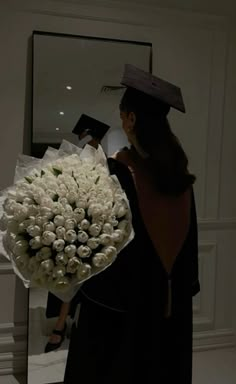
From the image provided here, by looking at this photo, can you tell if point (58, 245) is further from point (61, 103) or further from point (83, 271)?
point (61, 103)

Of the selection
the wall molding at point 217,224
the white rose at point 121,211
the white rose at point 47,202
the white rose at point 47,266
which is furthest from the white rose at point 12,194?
the wall molding at point 217,224

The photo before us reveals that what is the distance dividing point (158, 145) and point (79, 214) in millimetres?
441

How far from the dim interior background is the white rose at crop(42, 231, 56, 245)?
60.6 inches

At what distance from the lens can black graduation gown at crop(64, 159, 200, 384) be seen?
1.56m

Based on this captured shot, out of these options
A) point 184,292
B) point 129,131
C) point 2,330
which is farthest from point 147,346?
point 2,330

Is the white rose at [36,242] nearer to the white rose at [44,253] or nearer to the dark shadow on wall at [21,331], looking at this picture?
the white rose at [44,253]

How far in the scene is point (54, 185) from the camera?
1.36m

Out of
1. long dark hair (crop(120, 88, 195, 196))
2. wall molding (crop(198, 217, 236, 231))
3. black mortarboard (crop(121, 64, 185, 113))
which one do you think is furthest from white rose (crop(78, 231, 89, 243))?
wall molding (crop(198, 217, 236, 231))

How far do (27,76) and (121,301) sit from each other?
1677 millimetres

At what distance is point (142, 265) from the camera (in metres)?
1.60

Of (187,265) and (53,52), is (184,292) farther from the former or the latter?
(53,52)

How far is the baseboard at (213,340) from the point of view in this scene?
3.29 metres

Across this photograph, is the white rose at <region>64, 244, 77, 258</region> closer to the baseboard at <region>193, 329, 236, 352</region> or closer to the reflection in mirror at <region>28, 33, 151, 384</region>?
the reflection in mirror at <region>28, 33, 151, 384</region>

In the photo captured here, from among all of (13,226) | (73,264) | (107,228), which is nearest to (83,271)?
(73,264)
